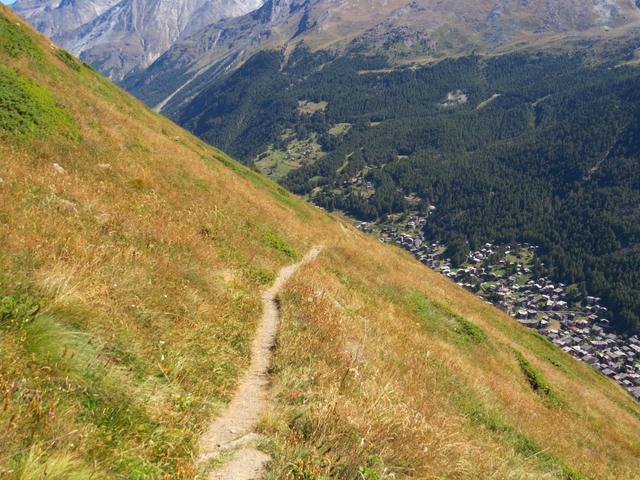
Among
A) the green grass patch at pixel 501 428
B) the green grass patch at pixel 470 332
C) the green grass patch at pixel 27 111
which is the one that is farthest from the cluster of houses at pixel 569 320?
the green grass patch at pixel 27 111

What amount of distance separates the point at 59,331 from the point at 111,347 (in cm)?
95

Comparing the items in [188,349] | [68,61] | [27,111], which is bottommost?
[188,349]

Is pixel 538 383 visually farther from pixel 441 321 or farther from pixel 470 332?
pixel 441 321

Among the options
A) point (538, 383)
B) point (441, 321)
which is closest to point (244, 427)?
point (441, 321)

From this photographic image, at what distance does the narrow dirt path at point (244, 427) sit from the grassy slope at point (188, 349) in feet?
0.71

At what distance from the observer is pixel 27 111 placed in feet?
61.0

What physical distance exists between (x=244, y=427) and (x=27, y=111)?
60.7ft

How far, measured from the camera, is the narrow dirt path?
5507 mm

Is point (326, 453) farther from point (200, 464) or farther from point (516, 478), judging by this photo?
point (516, 478)

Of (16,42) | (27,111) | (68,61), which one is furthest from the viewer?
(68,61)

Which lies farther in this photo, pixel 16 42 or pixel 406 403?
pixel 16 42

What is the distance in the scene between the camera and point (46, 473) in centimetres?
365

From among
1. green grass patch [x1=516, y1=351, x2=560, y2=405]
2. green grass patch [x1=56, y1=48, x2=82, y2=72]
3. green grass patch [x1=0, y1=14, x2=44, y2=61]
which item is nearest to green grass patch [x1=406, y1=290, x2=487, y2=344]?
green grass patch [x1=516, y1=351, x2=560, y2=405]

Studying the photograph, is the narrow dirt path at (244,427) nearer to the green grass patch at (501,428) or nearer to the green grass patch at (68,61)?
the green grass patch at (501,428)
